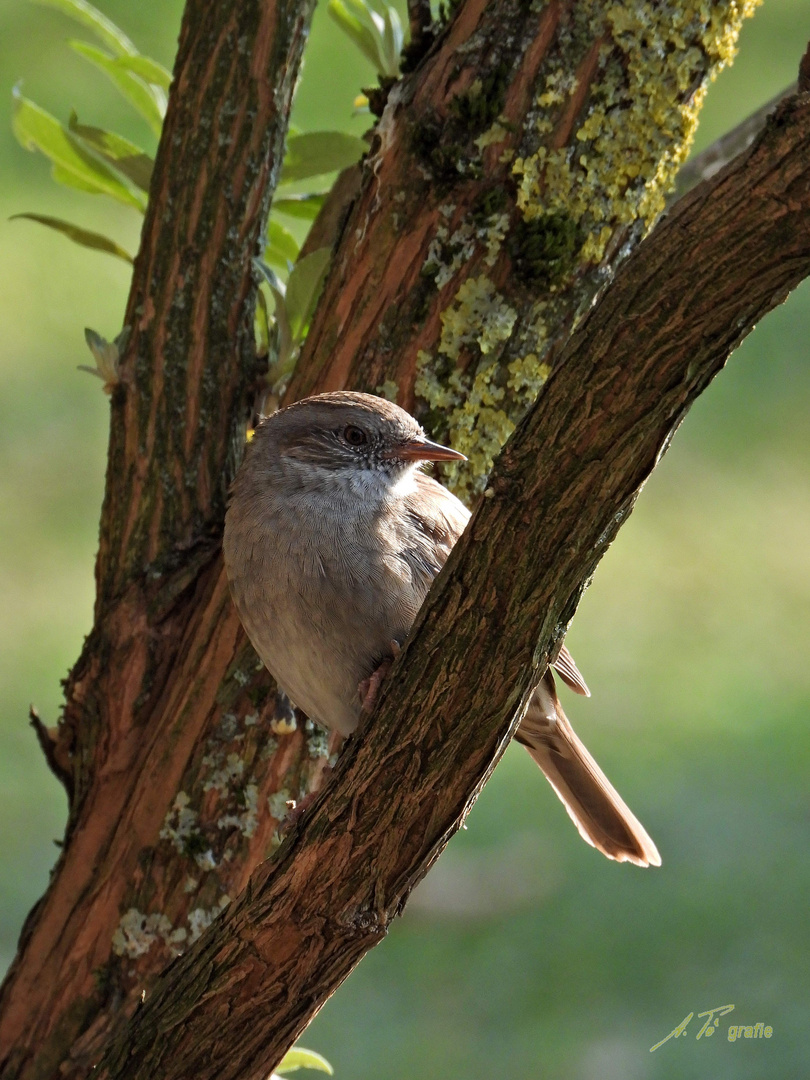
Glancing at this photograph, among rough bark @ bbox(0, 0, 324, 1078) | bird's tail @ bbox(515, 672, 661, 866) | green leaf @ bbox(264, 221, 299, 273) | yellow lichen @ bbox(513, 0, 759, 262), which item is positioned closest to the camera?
yellow lichen @ bbox(513, 0, 759, 262)

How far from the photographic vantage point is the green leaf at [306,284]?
151 inches

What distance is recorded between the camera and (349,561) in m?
3.44

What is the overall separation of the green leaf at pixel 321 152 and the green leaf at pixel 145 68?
45cm

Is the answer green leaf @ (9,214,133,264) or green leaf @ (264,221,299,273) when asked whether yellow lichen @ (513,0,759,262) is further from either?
green leaf @ (9,214,133,264)

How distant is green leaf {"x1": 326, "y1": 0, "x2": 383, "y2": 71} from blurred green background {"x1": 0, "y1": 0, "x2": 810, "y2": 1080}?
14.8 ft

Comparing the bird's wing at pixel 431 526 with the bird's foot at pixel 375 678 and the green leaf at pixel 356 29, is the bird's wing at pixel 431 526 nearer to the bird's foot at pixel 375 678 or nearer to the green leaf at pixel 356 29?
the bird's foot at pixel 375 678

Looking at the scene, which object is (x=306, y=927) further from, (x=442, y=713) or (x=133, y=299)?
(x=133, y=299)

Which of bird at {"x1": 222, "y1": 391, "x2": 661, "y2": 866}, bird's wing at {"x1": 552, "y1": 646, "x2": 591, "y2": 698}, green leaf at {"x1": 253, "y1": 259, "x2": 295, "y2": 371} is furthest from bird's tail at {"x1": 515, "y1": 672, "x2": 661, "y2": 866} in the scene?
green leaf at {"x1": 253, "y1": 259, "x2": 295, "y2": 371}

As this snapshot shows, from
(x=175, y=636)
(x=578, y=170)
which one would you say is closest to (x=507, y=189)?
(x=578, y=170)

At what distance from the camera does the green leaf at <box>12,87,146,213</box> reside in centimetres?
426

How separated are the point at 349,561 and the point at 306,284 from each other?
36.9 inches

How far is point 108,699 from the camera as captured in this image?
3.77m

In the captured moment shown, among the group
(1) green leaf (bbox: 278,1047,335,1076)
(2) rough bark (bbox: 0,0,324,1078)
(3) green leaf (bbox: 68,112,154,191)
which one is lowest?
(1) green leaf (bbox: 278,1047,335,1076)

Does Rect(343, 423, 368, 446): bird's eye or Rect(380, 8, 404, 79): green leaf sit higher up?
Rect(380, 8, 404, 79): green leaf
